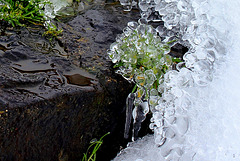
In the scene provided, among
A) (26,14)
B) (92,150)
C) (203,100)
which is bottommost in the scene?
(92,150)

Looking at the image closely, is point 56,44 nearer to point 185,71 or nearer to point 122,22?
point 122,22

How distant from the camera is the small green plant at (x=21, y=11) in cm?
271

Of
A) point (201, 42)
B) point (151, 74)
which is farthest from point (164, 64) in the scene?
point (201, 42)

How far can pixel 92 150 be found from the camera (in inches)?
92.8

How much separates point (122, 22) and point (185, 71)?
1020mm

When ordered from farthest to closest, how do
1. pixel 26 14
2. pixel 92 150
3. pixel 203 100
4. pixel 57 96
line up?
pixel 26 14, pixel 92 150, pixel 203 100, pixel 57 96

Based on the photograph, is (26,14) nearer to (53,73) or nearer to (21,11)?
(21,11)

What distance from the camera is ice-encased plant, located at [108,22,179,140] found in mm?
2330

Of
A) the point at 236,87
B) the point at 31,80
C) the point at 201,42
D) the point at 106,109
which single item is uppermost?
→ the point at 201,42

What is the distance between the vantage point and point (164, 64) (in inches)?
93.9

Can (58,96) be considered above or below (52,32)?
below

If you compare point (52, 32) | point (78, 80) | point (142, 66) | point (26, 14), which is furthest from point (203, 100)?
point (26, 14)

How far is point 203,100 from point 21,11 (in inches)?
66.1

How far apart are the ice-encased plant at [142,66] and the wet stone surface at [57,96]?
3.0 inches
